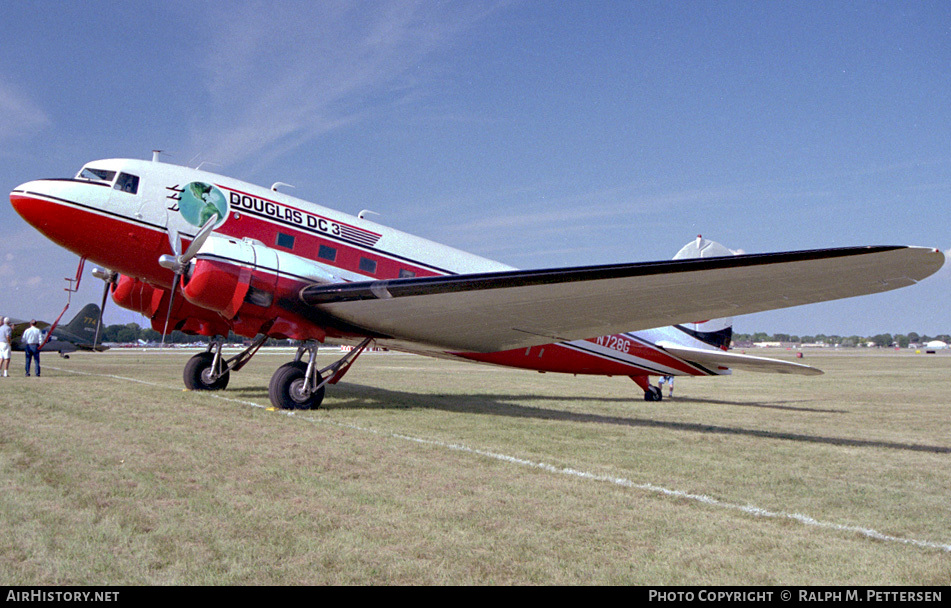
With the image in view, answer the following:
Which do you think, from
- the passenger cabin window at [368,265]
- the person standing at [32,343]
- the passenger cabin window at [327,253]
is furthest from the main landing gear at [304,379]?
the person standing at [32,343]

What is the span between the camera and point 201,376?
14664 millimetres

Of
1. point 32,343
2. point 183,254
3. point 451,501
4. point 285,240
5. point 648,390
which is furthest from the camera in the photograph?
point 32,343

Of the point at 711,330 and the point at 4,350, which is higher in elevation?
the point at 711,330

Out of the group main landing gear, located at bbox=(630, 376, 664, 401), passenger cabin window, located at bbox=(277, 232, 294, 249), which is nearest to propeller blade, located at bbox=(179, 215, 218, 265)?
passenger cabin window, located at bbox=(277, 232, 294, 249)

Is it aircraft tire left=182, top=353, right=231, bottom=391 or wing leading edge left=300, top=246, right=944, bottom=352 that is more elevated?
wing leading edge left=300, top=246, right=944, bottom=352

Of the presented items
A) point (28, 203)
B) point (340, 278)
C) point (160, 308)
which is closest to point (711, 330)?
point (340, 278)

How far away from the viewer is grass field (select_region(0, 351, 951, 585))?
11.6ft

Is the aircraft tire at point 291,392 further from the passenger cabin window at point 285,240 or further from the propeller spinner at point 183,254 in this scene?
the passenger cabin window at point 285,240

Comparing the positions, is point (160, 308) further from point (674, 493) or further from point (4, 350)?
point (674, 493)

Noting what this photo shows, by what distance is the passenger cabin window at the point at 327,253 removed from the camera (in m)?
12.0

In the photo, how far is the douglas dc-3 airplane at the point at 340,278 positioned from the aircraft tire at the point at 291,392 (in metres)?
0.02

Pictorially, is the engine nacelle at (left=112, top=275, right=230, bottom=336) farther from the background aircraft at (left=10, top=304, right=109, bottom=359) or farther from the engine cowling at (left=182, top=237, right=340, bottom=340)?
the background aircraft at (left=10, top=304, right=109, bottom=359)

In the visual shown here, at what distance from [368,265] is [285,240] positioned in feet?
5.41

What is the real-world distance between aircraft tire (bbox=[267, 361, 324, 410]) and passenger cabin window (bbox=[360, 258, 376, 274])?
7.72 feet
